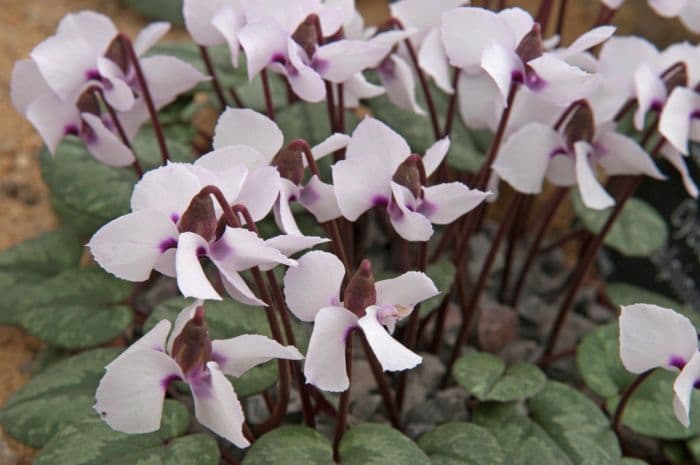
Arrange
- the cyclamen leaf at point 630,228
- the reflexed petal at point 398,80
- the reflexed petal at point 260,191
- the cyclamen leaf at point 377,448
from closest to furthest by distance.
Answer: the reflexed petal at point 260,191 → the cyclamen leaf at point 377,448 → the reflexed petal at point 398,80 → the cyclamen leaf at point 630,228

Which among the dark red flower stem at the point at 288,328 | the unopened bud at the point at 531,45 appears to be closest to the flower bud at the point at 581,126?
the unopened bud at the point at 531,45

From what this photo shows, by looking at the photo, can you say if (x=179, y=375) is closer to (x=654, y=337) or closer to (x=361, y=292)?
(x=361, y=292)

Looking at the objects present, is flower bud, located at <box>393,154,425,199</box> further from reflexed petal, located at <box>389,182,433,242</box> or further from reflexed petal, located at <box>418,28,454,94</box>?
reflexed petal, located at <box>418,28,454,94</box>

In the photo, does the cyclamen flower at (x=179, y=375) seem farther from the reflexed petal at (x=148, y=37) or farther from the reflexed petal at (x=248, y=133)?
the reflexed petal at (x=148, y=37)

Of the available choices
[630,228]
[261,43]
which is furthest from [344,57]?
[630,228]

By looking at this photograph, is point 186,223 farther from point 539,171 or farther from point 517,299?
point 517,299

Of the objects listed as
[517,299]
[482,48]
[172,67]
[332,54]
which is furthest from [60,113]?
[517,299]

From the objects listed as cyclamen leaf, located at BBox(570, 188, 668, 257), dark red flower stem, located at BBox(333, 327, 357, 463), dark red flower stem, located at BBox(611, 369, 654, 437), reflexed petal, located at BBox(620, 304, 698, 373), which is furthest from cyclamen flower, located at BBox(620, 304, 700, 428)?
cyclamen leaf, located at BBox(570, 188, 668, 257)
